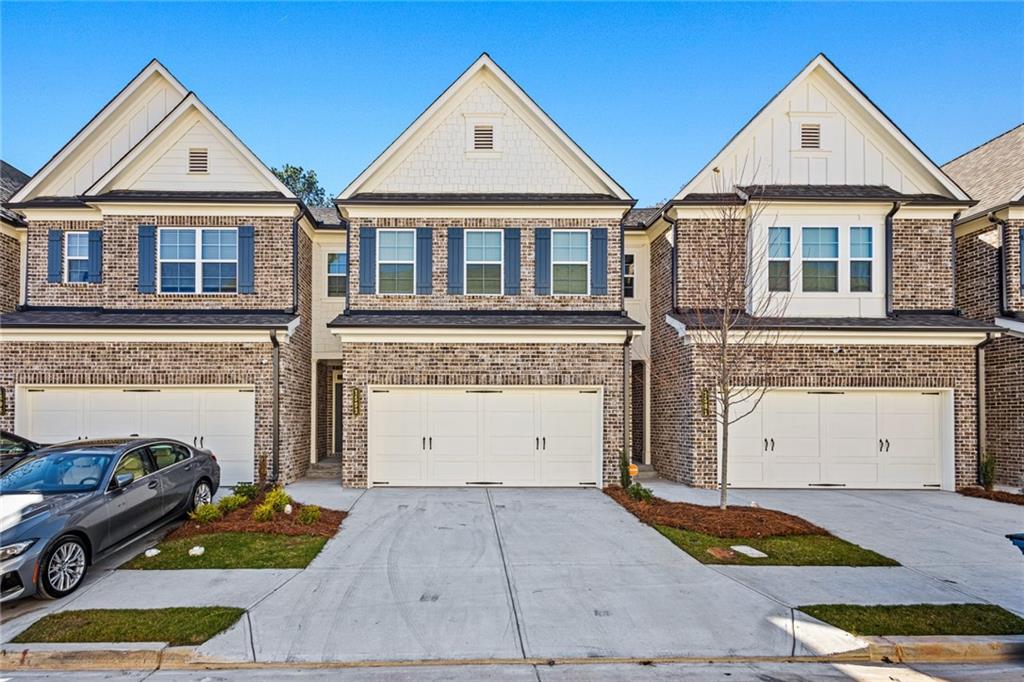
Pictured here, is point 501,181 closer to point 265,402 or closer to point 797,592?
point 265,402

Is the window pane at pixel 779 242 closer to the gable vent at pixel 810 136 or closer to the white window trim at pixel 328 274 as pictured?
the gable vent at pixel 810 136

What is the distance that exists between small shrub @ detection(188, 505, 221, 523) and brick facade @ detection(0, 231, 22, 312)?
31.2 feet

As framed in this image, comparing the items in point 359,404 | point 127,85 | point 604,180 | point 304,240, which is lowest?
point 359,404

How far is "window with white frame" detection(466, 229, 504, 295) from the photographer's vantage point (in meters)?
13.9

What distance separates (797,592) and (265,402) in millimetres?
10757

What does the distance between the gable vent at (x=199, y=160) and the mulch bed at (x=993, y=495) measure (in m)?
18.5

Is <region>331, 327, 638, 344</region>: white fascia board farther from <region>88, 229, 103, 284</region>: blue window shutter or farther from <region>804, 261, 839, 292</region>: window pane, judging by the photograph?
<region>88, 229, 103, 284</region>: blue window shutter

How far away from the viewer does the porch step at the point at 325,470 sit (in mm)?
14484

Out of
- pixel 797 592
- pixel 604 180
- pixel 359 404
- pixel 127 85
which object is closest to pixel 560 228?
pixel 604 180

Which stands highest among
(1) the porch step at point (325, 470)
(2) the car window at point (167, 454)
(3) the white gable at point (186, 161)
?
(3) the white gable at point (186, 161)

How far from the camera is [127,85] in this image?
14.8 metres

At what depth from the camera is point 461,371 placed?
1293 cm

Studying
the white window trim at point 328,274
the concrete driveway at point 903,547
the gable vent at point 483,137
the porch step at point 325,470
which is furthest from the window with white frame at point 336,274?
the concrete driveway at point 903,547

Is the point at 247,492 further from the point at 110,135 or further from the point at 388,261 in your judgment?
the point at 110,135
